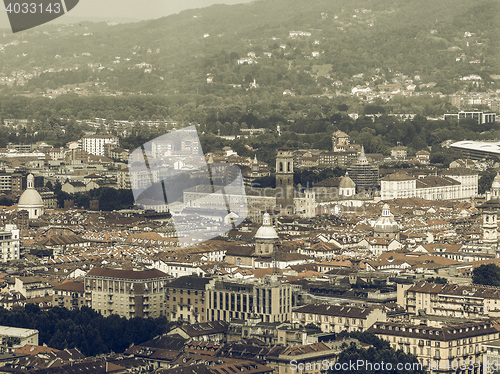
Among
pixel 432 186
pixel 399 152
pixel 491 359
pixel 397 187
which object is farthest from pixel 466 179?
pixel 491 359

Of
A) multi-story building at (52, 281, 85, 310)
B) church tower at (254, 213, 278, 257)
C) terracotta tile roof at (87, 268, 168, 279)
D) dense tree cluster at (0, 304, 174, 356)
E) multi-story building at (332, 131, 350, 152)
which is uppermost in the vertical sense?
terracotta tile roof at (87, 268, 168, 279)

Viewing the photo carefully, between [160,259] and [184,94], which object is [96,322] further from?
[184,94]

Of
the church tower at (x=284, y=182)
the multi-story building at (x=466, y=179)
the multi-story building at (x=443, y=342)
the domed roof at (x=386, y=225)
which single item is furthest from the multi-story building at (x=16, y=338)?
the multi-story building at (x=466, y=179)

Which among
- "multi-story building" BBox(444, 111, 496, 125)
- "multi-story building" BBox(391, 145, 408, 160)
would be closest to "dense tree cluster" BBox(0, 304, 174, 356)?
"multi-story building" BBox(391, 145, 408, 160)

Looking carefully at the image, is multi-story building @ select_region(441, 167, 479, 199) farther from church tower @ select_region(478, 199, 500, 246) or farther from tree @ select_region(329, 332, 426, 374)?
tree @ select_region(329, 332, 426, 374)

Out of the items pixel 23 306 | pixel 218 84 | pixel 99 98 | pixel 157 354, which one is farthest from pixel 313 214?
pixel 218 84

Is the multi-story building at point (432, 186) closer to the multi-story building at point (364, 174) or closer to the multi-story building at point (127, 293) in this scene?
the multi-story building at point (364, 174)
